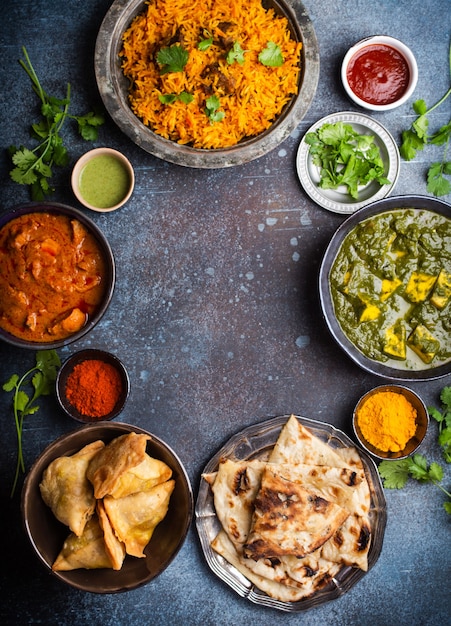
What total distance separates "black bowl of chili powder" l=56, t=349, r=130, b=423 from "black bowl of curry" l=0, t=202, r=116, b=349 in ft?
0.66

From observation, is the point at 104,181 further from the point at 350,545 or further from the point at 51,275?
the point at 350,545

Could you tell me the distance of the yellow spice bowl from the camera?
123 inches

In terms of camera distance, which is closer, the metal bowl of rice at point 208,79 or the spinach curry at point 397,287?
the metal bowl of rice at point 208,79

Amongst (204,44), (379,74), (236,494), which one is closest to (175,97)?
(204,44)

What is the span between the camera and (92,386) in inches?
121

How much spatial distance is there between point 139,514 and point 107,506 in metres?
0.19

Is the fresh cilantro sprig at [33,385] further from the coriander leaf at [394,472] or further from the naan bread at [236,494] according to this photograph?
the coriander leaf at [394,472]

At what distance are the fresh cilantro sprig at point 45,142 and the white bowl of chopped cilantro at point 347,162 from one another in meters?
1.17

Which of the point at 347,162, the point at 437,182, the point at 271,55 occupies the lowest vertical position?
the point at 437,182

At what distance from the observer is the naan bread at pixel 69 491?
9.00ft

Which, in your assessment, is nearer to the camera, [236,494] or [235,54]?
[235,54]

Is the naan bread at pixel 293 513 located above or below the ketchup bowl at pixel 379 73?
below

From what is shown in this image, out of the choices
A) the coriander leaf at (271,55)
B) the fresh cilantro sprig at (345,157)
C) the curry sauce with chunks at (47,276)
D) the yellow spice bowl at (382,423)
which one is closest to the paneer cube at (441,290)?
the yellow spice bowl at (382,423)

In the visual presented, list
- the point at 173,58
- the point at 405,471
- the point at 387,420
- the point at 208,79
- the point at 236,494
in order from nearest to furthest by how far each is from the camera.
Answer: the point at 173,58
the point at 208,79
the point at 236,494
the point at 387,420
the point at 405,471
